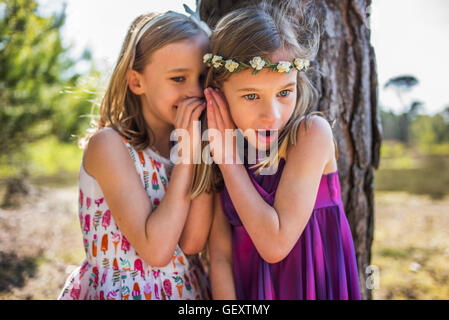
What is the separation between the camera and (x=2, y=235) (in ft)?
13.6

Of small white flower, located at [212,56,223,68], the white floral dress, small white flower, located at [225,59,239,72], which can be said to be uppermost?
small white flower, located at [212,56,223,68]

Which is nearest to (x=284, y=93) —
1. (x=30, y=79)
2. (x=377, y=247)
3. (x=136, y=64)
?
(x=136, y=64)

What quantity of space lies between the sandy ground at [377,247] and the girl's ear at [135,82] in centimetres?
189

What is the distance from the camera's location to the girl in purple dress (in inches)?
64.7

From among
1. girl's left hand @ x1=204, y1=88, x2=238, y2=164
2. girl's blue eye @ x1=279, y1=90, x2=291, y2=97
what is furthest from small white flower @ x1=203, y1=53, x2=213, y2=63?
girl's blue eye @ x1=279, y1=90, x2=291, y2=97

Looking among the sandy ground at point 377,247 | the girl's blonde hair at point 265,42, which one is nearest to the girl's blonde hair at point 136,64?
the girl's blonde hair at point 265,42

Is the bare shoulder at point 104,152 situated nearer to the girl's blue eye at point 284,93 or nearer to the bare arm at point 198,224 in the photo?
the bare arm at point 198,224

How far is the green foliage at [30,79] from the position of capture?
12.7ft

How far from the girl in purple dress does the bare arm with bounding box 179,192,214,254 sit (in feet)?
0.20

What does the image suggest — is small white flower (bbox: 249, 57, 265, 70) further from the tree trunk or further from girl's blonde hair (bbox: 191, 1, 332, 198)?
the tree trunk

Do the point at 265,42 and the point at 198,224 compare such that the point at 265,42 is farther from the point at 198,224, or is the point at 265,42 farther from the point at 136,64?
the point at 198,224
